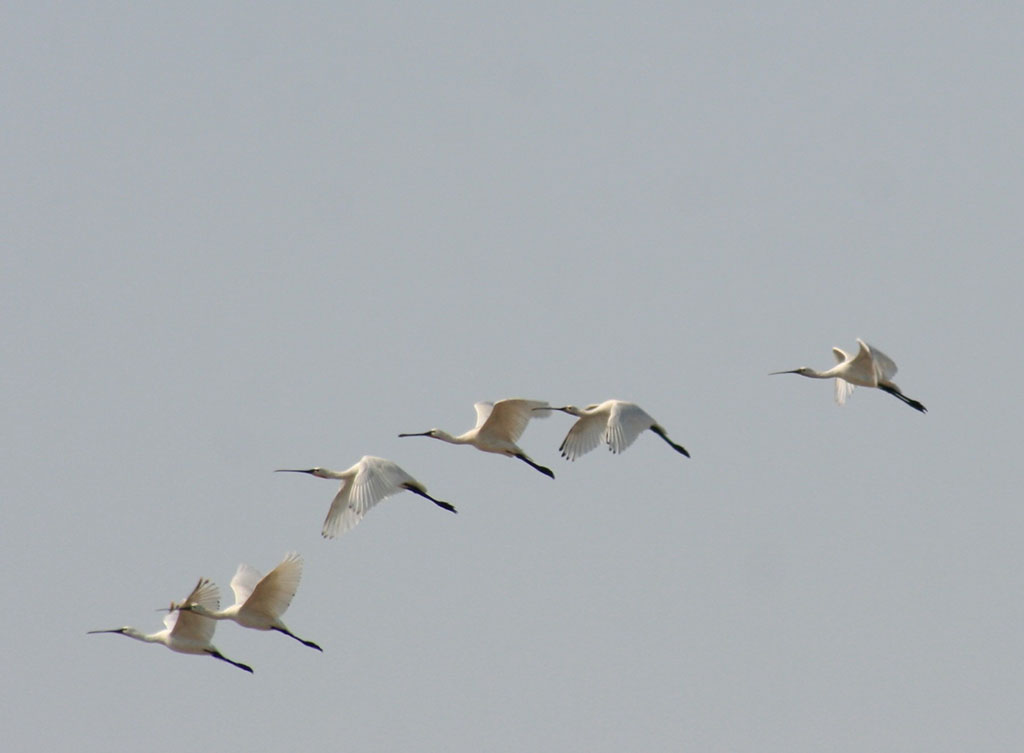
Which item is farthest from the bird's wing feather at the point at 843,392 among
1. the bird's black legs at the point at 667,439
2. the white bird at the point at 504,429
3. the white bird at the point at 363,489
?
the white bird at the point at 363,489

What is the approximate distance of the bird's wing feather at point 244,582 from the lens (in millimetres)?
28031

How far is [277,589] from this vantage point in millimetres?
27469

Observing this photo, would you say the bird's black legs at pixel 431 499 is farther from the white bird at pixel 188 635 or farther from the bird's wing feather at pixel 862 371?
the bird's wing feather at pixel 862 371

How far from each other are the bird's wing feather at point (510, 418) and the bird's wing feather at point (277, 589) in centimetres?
404

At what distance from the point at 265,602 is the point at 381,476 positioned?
2.49 metres

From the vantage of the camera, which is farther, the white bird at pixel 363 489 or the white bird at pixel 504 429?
the white bird at pixel 504 429

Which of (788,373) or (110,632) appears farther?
(788,373)

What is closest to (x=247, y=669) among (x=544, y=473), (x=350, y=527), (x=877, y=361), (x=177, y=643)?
(x=177, y=643)

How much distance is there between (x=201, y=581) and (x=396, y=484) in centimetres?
308

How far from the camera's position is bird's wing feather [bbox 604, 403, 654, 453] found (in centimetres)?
2761

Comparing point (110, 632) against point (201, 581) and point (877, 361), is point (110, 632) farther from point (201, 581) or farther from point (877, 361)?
point (877, 361)

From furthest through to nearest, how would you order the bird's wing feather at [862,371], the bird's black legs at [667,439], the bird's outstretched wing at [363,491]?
the bird's wing feather at [862,371]
the bird's black legs at [667,439]
the bird's outstretched wing at [363,491]

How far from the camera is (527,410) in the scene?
30.0m

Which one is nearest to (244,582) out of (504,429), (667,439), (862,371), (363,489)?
(363,489)
